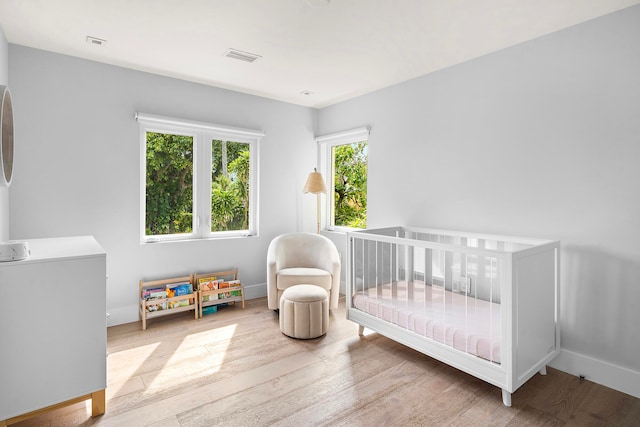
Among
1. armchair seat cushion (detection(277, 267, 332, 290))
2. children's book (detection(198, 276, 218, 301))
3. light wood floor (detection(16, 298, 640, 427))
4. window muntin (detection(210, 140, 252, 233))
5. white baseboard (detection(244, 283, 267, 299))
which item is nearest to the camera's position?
light wood floor (detection(16, 298, 640, 427))

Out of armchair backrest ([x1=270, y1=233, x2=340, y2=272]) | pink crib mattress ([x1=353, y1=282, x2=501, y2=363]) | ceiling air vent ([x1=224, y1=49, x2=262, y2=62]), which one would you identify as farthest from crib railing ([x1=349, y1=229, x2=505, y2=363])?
ceiling air vent ([x1=224, y1=49, x2=262, y2=62])

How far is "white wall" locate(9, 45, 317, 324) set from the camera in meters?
2.62

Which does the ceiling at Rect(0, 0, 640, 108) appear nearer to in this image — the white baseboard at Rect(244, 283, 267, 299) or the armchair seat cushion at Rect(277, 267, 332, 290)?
the armchair seat cushion at Rect(277, 267, 332, 290)

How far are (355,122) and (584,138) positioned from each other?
7.25ft

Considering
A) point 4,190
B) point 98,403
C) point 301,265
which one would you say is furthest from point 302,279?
point 4,190

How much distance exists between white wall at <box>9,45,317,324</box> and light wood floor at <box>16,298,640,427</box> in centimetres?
79

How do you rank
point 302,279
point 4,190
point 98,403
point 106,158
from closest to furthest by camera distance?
point 98,403 < point 4,190 < point 106,158 < point 302,279

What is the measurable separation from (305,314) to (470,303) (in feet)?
4.14

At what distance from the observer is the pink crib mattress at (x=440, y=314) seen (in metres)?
1.98

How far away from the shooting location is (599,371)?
6.99 ft

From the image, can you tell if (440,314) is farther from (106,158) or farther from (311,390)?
(106,158)

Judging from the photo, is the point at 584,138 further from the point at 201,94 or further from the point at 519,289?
the point at 201,94

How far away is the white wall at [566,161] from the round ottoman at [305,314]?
1330 mm

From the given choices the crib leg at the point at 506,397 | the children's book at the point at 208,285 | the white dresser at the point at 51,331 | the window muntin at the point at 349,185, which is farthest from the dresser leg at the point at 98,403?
the window muntin at the point at 349,185
